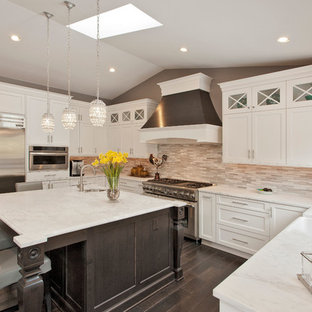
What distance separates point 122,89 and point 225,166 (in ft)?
10.8

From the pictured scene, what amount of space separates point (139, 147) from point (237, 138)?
2.33 meters

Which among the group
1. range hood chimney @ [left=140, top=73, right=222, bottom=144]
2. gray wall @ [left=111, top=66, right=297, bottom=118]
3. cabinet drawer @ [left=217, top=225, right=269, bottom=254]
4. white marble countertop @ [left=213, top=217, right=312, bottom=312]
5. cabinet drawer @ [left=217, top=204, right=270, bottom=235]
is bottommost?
cabinet drawer @ [left=217, top=225, right=269, bottom=254]

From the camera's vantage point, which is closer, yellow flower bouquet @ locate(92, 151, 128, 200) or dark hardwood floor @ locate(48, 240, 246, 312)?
dark hardwood floor @ locate(48, 240, 246, 312)

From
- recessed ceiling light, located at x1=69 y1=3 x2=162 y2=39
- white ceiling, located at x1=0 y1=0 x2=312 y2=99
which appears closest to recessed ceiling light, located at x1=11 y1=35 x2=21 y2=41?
white ceiling, located at x1=0 y1=0 x2=312 y2=99

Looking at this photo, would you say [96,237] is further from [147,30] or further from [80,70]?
[80,70]

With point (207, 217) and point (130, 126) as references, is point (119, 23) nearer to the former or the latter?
point (130, 126)

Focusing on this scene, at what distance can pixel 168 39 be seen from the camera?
3.24 m

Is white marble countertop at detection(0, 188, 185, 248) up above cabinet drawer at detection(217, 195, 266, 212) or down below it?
above

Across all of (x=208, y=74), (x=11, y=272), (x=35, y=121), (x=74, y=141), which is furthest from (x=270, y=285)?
(x=74, y=141)

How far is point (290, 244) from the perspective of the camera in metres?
1.59

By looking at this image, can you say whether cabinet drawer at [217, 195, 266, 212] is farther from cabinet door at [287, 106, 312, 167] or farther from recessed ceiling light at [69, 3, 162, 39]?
recessed ceiling light at [69, 3, 162, 39]

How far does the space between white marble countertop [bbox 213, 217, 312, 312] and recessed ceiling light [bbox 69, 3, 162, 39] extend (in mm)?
2715

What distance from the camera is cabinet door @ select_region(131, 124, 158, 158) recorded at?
17.0ft

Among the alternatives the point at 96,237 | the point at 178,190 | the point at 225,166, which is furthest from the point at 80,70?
the point at 96,237
